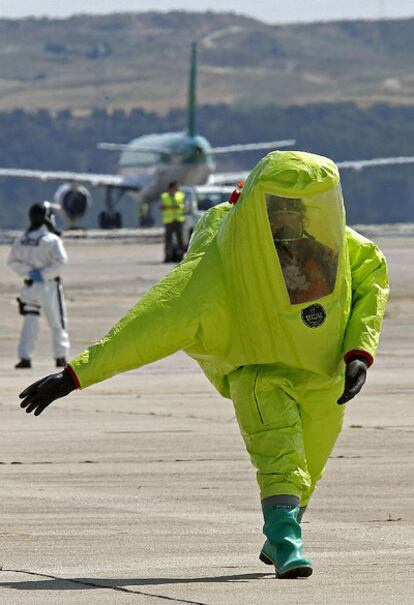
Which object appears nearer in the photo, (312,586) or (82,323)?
(312,586)

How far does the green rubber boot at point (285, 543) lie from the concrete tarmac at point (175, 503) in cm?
6

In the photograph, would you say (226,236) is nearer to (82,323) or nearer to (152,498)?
(152,498)

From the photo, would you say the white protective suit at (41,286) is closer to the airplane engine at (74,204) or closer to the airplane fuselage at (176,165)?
the airplane engine at (74,204)

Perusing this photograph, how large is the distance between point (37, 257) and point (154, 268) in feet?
76.6

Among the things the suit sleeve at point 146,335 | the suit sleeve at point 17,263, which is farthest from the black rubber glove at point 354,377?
the suit sleeve at point 17,263

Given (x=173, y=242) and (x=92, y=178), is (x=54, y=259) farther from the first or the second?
(x=92, y=178)

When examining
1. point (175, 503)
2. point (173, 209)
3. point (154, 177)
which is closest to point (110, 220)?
point (154, 177)

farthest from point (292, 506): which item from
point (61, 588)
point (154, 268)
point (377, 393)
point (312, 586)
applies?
point (154, 268)

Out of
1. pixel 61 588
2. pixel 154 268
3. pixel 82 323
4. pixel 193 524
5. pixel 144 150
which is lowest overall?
pixel 144 150

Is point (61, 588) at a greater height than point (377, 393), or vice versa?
point (61, 588)

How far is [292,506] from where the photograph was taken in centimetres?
814

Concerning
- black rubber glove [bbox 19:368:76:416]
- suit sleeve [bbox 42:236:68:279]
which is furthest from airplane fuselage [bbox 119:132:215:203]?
black rubber glove [bbox 19:368:76:416]

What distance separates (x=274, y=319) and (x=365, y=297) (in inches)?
15.5

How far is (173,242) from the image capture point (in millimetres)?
46281
